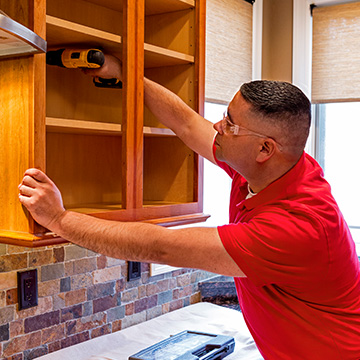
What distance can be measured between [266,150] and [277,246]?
294 mm

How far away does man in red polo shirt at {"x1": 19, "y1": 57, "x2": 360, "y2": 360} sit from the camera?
1.28 m

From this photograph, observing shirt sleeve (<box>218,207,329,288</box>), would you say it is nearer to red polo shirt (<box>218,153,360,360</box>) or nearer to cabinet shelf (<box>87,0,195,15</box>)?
red polo shirt (<box>218,153,360,360</box>)

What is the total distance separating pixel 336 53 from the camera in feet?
9.21

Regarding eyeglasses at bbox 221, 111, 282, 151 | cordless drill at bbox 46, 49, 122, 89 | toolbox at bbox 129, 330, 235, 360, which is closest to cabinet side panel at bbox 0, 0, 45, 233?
cordless drill at bbox 46, 49, 122, 89

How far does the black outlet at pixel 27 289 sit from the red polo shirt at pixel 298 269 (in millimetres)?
687

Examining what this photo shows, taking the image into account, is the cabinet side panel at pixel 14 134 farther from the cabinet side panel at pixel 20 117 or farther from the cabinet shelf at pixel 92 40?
the cabinet shelf at pixel 92 40

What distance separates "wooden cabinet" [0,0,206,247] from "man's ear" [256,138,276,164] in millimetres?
391

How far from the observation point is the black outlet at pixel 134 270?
2.09 metres

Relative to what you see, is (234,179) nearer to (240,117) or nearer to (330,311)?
(240,117)

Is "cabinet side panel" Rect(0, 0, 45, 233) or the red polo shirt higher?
"cabinet side panel" Rect(0, 0, 45, 233)

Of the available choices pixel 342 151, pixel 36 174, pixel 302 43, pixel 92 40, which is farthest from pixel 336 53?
pixel 36 174

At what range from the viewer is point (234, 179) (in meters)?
1.76

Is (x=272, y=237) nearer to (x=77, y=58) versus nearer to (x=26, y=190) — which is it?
(x=26, y=190)

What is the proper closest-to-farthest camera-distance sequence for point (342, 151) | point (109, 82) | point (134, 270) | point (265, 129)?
point (265, 129), point (109, 82), point (134, 270), point (342, 151)
